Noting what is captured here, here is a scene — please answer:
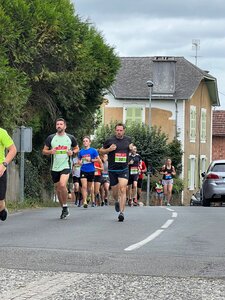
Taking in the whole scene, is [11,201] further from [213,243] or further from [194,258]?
[194,258]

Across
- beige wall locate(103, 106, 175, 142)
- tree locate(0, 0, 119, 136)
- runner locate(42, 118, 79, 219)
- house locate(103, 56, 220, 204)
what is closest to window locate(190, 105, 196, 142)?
house locate(103, 56, 220, 204)

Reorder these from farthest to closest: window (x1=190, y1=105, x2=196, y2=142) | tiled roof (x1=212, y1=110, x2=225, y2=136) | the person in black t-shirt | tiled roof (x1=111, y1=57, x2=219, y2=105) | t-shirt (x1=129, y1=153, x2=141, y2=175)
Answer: tiled roof (x1=212, y1=110, x2=225, y2=136) < window (x1=190, y1=105, x2=196, y2=142) < tiled roof (x1=111, y1=57, x2=219, y2=105) < t-shirt (x1=129, y1=153, x2=141, y2=175) < the person in black t-shirt

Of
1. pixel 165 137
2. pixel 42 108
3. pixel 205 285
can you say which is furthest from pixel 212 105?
pixel 205 285

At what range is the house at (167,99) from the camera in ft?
184

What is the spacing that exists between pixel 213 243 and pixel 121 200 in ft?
13.7

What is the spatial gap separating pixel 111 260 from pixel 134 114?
155ft

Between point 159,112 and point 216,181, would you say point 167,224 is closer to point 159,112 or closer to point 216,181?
point 216,181

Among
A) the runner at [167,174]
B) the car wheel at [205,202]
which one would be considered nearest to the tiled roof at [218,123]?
the runner at [167,174]

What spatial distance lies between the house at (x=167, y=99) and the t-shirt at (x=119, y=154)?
121 ft

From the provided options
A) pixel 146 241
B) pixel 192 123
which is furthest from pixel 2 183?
pixel 192 123

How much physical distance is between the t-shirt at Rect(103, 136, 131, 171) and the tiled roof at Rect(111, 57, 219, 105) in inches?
1502

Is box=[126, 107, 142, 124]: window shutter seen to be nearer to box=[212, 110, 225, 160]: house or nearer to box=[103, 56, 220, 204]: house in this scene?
box=[103, 56, 220, 204]: house

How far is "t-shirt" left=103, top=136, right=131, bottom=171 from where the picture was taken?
55.7 feet

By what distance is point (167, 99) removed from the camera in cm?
5575
